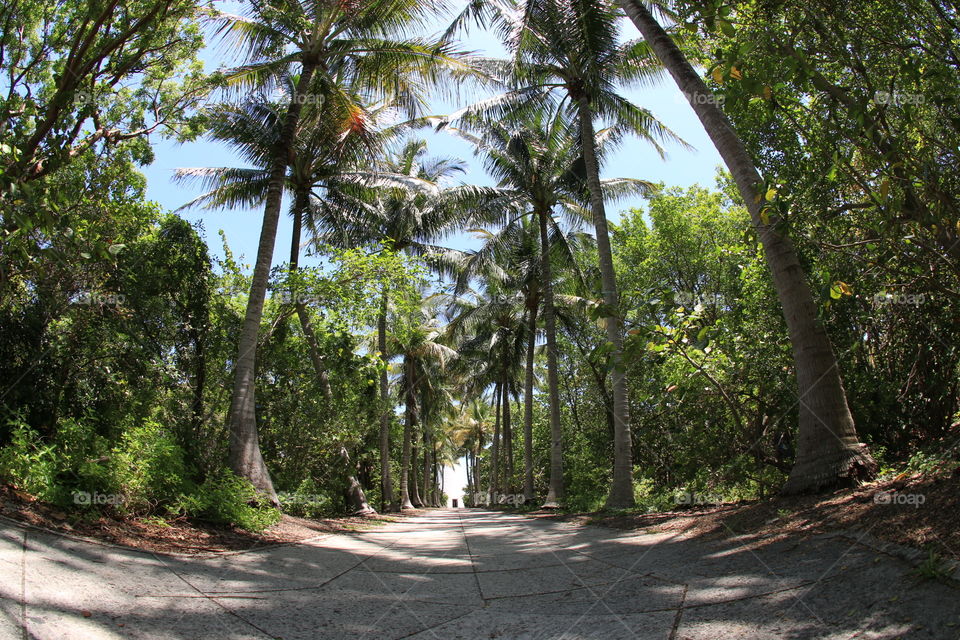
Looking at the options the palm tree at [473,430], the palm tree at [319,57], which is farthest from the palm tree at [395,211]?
the palm tree at [473,430]

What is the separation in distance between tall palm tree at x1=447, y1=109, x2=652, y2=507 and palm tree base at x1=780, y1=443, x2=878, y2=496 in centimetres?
1170

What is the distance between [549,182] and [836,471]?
14843 mm

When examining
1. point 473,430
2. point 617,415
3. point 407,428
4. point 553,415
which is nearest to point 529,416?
point 553,415

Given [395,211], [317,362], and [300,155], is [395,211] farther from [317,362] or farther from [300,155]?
[317,362]

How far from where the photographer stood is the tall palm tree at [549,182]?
16.7 meters

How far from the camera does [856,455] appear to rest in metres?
4.70

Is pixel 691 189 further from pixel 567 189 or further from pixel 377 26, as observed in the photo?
pixel 377 26

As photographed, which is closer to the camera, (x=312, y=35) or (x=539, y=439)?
(x=312, y=35)

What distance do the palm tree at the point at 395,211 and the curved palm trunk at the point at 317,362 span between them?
4.70ft

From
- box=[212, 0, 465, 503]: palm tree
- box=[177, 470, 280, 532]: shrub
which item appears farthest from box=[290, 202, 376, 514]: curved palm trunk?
box=[177, 470, 280, 532]: shrub

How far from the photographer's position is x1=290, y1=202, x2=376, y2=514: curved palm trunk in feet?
41.5

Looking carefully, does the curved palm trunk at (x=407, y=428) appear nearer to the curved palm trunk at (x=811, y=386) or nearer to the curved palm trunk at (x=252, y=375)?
the curved palm trunk at (x=252, y=375)

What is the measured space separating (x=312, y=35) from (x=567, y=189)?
10.0m

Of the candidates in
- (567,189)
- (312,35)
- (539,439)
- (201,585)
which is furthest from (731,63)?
(539,439)
